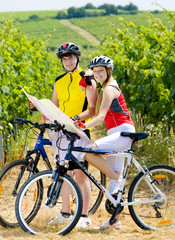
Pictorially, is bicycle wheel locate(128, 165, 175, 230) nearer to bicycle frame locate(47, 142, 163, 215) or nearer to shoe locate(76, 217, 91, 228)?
bicycle frame locate(47, 142, 163, 215)

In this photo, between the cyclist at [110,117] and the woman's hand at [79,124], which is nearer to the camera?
the woman's hand at [79,124]

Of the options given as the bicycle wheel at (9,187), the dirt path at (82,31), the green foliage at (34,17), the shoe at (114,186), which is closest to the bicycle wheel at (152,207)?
the shoe at (114,186)

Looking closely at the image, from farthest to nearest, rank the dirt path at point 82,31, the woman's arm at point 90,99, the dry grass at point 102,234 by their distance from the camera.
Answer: the dirt path at point 82,31
the woman's arm at point 90,99
the dry grass at point 102,234

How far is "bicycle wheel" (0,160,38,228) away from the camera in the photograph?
3.94 meters

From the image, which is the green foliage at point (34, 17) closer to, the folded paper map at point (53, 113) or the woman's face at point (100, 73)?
the woman's face at point (100, 73)

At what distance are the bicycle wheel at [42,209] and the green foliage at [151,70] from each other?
7.87 feet

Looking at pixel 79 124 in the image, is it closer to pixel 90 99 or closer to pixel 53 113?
pixel 53 113

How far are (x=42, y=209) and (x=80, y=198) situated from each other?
1.95ft

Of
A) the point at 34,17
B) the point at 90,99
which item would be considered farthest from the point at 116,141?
the point at 34,17

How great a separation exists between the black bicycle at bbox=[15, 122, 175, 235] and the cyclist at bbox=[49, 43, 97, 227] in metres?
0.12

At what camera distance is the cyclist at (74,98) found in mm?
4004

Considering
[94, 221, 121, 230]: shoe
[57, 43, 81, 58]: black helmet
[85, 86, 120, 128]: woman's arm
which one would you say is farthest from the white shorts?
[57, 43, 81, 58]: black helmet

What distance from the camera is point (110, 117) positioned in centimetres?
396

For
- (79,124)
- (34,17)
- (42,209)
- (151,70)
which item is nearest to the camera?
(79,124)
